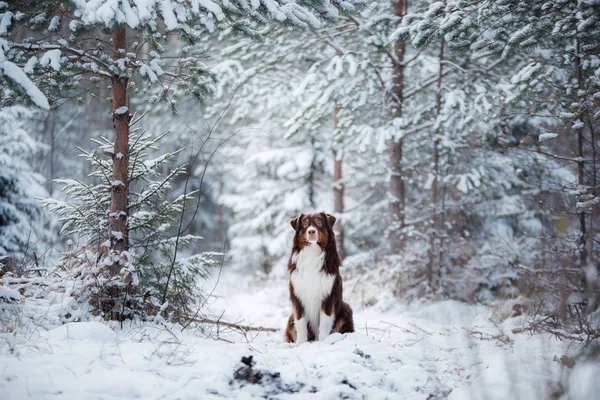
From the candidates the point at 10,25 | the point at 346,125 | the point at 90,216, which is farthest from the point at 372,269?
the point at 10,25

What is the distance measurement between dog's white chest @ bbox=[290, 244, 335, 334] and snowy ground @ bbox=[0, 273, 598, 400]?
2.28 feet

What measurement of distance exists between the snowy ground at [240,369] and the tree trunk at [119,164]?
3.43ft

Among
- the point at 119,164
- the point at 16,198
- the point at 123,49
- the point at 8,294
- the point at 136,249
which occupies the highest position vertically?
the point at 123,49

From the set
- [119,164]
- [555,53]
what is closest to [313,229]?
[119,164]

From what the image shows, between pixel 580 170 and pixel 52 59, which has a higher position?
pixel 52 59

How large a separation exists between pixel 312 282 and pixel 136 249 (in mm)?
2236

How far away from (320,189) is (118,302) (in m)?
11.1

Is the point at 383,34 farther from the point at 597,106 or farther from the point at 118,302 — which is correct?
the point at 118,302

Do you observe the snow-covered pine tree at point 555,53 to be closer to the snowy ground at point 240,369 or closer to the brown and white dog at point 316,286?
the snowy ground at point 240,369

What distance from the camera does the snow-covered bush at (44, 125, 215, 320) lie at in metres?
4.21

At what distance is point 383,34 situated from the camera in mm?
8242

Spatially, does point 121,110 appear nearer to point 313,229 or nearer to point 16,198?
point 313,229

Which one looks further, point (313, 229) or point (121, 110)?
point (313, 229)

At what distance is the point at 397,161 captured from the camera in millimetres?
9617
